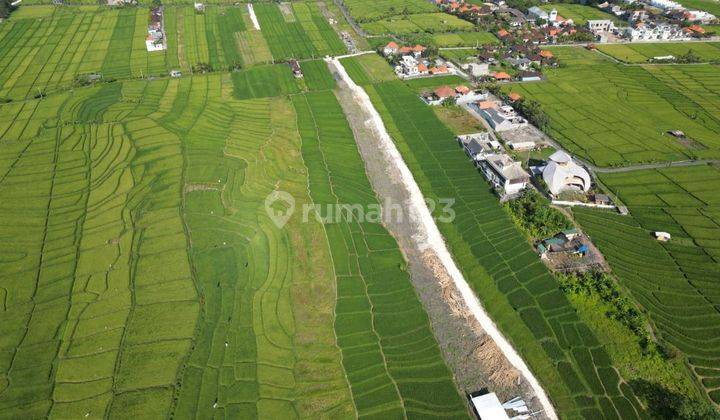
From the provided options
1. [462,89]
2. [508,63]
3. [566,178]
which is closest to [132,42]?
[462,89]

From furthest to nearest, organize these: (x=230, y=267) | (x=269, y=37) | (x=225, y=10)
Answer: (x=225, y=10), (x=269, y=37), (x=230, y=267)

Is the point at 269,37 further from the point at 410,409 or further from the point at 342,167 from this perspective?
the point at 410,409

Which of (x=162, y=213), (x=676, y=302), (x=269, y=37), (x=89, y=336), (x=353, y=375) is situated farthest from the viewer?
(x=269, y=37)

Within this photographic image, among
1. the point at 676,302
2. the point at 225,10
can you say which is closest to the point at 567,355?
the point at 676,302

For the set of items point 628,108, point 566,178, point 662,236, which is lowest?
point 628,108

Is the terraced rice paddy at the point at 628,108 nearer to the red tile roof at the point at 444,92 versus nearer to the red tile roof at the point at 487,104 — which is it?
the red tile roof at the point at 487,104

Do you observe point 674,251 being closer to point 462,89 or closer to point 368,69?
point 462,89

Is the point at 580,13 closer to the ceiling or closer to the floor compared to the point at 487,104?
closer to the floor
